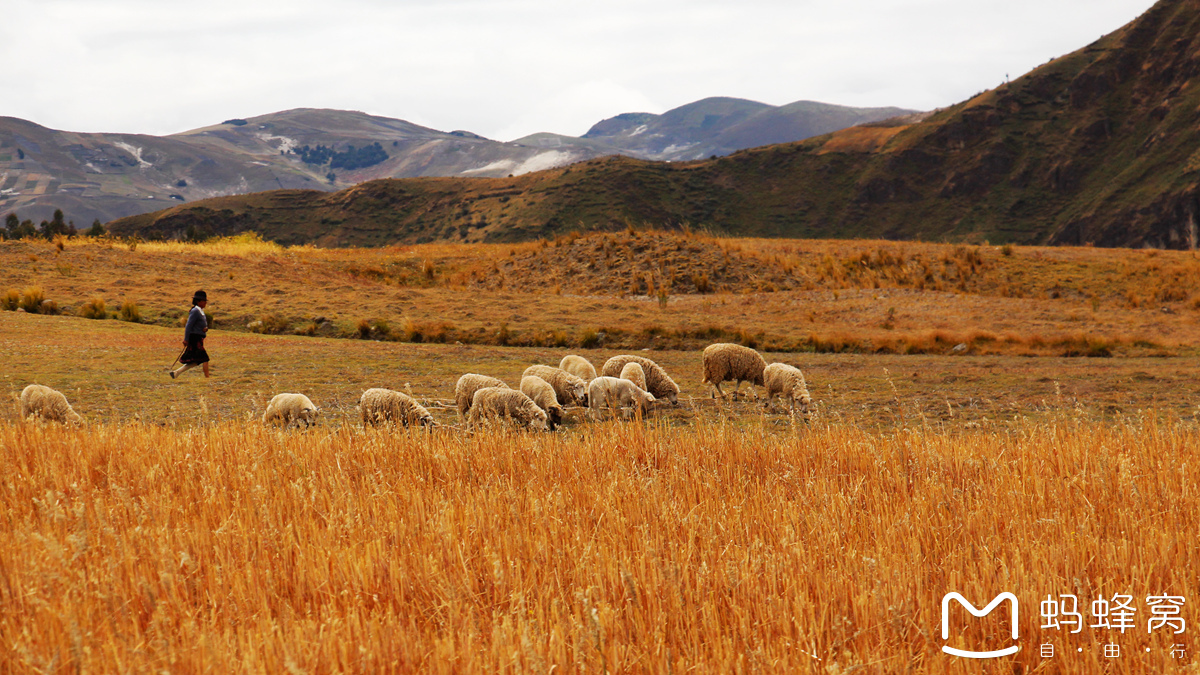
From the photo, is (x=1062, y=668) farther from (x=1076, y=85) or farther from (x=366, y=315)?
(x=1076, y=85)

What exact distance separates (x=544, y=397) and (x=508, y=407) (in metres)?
1.14

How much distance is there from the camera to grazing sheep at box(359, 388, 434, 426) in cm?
934

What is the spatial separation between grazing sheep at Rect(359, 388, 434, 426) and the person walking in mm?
6110

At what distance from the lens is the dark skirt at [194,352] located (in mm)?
14148

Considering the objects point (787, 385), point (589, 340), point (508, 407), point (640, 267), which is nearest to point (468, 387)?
point (508, 407)

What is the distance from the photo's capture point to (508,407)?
9375 millimetres

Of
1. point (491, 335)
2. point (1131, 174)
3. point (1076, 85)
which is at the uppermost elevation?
point (1076, 85)

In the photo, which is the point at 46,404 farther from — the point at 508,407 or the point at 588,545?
the point at 588,545

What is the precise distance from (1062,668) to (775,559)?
112 centimetres

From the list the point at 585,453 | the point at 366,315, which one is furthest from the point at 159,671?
the point at 366,315

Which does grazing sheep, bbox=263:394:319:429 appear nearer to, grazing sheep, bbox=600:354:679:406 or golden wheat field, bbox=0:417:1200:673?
golden wheat field, bbox=0:417:1200:673

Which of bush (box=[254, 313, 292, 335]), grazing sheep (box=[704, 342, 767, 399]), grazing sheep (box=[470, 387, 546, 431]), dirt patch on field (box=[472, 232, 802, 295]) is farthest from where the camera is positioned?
dirt patch on field (box=[472, 232, 802, 295])

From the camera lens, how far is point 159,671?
7.52ft

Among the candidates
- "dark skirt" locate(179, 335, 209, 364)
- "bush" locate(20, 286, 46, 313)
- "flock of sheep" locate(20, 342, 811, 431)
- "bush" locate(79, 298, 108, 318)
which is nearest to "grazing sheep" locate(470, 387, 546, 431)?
"flock of sheep" locate(20, 342, 811, 431)
